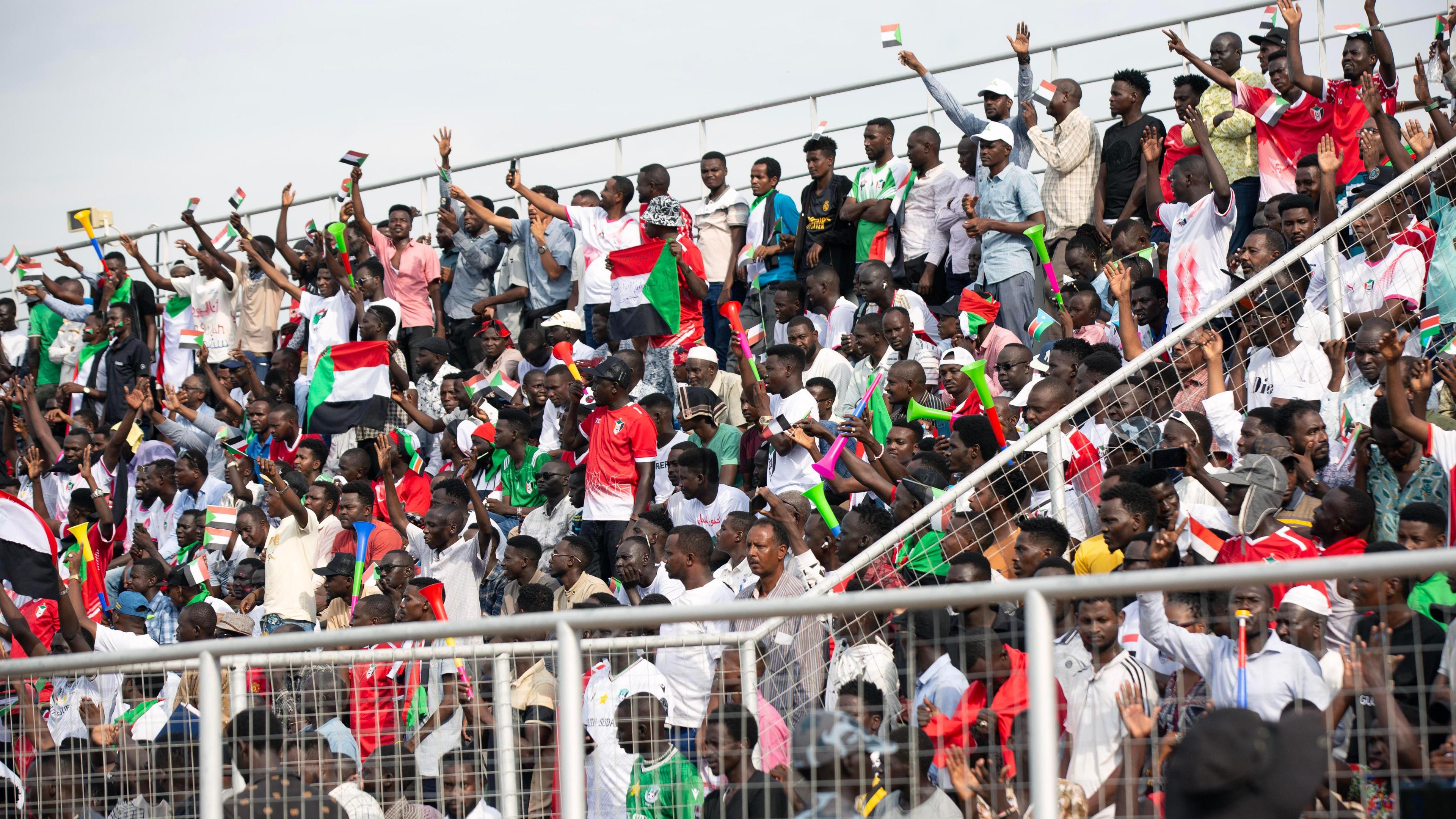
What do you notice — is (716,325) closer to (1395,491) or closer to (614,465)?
(614,465)

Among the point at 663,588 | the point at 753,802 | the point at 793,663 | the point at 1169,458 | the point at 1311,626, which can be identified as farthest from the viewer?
the point at 663,588

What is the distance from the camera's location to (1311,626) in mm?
4184

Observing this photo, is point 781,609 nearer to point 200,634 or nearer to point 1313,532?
point 1313,532

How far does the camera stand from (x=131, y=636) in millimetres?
9219

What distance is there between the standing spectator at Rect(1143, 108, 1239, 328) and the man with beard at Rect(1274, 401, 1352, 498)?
2176 mm

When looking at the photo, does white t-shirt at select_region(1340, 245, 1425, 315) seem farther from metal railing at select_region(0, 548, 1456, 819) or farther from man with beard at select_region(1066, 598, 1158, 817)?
man with beard at select_region(1066, 598, 1158, 817)

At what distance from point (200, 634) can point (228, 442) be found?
436cm

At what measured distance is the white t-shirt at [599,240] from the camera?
1305 centimetres

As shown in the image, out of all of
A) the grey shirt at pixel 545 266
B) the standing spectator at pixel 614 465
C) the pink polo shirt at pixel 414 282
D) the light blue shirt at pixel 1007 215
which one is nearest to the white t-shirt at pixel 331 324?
the pink polo shirt at pixel 414 282

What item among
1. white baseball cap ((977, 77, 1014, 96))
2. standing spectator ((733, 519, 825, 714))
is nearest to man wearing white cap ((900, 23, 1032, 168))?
white baseball cap ((977, 77, 1014, 96))

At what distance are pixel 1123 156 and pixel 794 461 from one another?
376 centimetres

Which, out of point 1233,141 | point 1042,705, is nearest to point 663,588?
point 1233,141

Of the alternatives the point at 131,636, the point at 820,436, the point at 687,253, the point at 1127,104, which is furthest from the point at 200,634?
the point at 1127,104

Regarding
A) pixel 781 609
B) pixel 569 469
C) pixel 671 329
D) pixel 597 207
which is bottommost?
pixel 781 609
